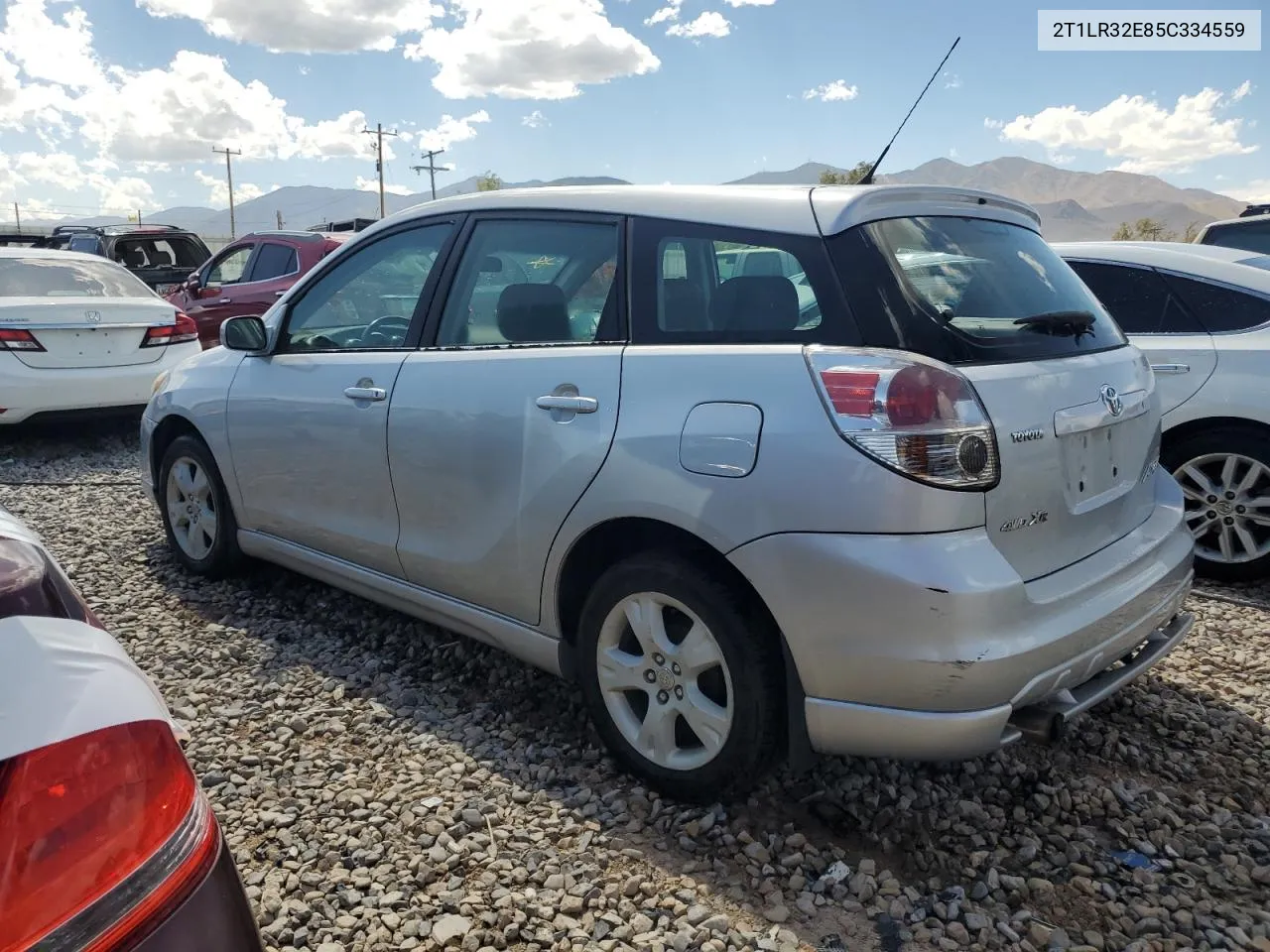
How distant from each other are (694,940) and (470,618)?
133cm

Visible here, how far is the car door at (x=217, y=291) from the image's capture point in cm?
1066

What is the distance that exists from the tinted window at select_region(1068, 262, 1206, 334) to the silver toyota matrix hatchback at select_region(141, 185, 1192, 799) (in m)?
1.99

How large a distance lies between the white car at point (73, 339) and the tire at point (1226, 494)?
7.00m

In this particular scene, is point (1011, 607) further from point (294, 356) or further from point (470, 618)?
point (294, 356)

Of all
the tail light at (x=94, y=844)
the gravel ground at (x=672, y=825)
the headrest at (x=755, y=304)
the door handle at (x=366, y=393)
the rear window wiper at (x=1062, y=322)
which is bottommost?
the gravel ground at (x=672, y=825)

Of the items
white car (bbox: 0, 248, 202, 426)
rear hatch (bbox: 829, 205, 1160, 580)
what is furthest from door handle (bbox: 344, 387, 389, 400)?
white car (bbox: 0, 248, 202, 426)

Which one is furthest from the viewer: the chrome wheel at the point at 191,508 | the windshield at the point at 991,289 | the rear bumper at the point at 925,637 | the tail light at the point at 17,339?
the tail light at the point at 17,339

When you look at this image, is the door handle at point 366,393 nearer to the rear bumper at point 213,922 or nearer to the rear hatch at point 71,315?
the rear bumper at point 213,922

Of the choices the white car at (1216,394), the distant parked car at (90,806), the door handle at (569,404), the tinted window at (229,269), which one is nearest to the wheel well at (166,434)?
the door handle at (569,404)

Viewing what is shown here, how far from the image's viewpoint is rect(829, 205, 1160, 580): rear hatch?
229 centimetres

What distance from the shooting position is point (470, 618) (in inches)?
125

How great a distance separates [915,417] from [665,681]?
99 centimetres

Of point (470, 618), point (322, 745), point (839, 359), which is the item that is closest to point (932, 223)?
point (839, 359)

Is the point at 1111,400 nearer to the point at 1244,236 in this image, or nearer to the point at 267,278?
the point at 1244,236
